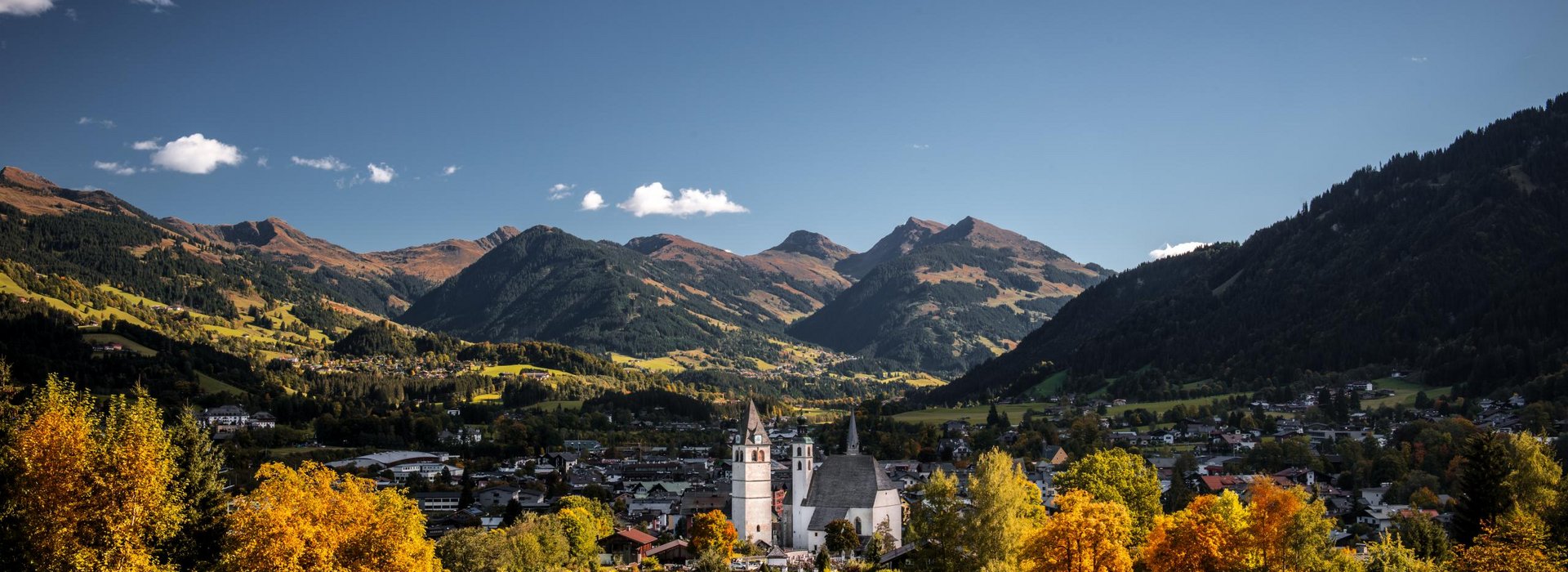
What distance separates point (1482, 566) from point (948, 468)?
94161mm

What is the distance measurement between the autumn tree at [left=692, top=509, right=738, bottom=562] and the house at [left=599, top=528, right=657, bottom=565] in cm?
426

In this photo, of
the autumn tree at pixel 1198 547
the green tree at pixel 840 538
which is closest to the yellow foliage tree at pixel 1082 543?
the autumn tree at pixel 1198 547

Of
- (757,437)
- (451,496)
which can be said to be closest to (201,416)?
(451,496)

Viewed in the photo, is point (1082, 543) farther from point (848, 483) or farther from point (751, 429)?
point (751, 429)

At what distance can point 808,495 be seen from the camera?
96.4 m

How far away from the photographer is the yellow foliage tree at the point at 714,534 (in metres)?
87.9

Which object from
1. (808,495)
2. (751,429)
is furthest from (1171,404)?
(751,429)

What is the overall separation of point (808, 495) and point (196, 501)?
57151mm

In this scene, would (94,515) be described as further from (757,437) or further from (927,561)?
(757,437)

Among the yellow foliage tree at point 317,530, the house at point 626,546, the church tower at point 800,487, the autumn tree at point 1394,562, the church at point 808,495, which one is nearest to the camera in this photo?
the yellow foliage tree at point 317,530

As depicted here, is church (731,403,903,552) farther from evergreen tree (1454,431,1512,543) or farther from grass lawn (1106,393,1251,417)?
grass lawn (1106,393,1251,417)

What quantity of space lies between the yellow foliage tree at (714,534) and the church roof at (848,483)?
24.7 ft

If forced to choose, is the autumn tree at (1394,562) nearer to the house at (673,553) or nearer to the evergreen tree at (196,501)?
the evergreen tree at (196,501)

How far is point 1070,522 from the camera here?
50.8 meters
